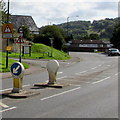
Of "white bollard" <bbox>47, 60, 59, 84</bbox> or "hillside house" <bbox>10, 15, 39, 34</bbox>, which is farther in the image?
"hillside house" <bbox>10, 15, 39, 34</bbox>

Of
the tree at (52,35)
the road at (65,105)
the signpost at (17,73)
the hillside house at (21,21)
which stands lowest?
the road at (65,105)

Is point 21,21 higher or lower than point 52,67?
higher

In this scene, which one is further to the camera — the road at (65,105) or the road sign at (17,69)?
the road sign at (17,69)

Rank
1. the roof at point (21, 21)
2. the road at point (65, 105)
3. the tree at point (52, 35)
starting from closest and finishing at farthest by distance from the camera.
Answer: the road at point (65, 105)
the tree at point (52, 35)
the roof at point (21, 21)

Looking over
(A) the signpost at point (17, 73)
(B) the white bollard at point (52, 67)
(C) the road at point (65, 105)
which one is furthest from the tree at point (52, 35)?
(A) the signpost at point (17, 73)

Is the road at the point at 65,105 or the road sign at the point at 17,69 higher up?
the road sign at the point at 17,69

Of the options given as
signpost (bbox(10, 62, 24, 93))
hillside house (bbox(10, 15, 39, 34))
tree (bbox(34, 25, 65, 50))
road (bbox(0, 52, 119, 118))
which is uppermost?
hillside house (bbox(10, 15, 39, 34))

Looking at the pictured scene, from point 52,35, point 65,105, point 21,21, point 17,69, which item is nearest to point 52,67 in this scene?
point 17,69

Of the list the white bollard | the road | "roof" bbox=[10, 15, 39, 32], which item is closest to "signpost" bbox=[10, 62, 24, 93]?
the road

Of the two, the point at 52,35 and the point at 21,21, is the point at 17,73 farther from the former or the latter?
the point at 21,21

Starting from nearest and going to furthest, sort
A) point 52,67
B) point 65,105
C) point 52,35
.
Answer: point 65,105 < point 52,67 < point 52,35

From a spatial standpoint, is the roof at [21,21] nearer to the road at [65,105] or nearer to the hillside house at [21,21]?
the hillside house at [21,21]

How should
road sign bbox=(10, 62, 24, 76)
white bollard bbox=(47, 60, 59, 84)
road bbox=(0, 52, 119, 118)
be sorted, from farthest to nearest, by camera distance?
white bollard bbox=(47, 60, 59, 84) < road sign bbox=(10, 62, 24, 76) < road bbox=(0, 52, 119, 118)

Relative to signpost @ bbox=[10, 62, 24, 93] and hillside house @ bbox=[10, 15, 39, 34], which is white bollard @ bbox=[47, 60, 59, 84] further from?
hillside house @ bbox=[10, 15, 39, 34]
